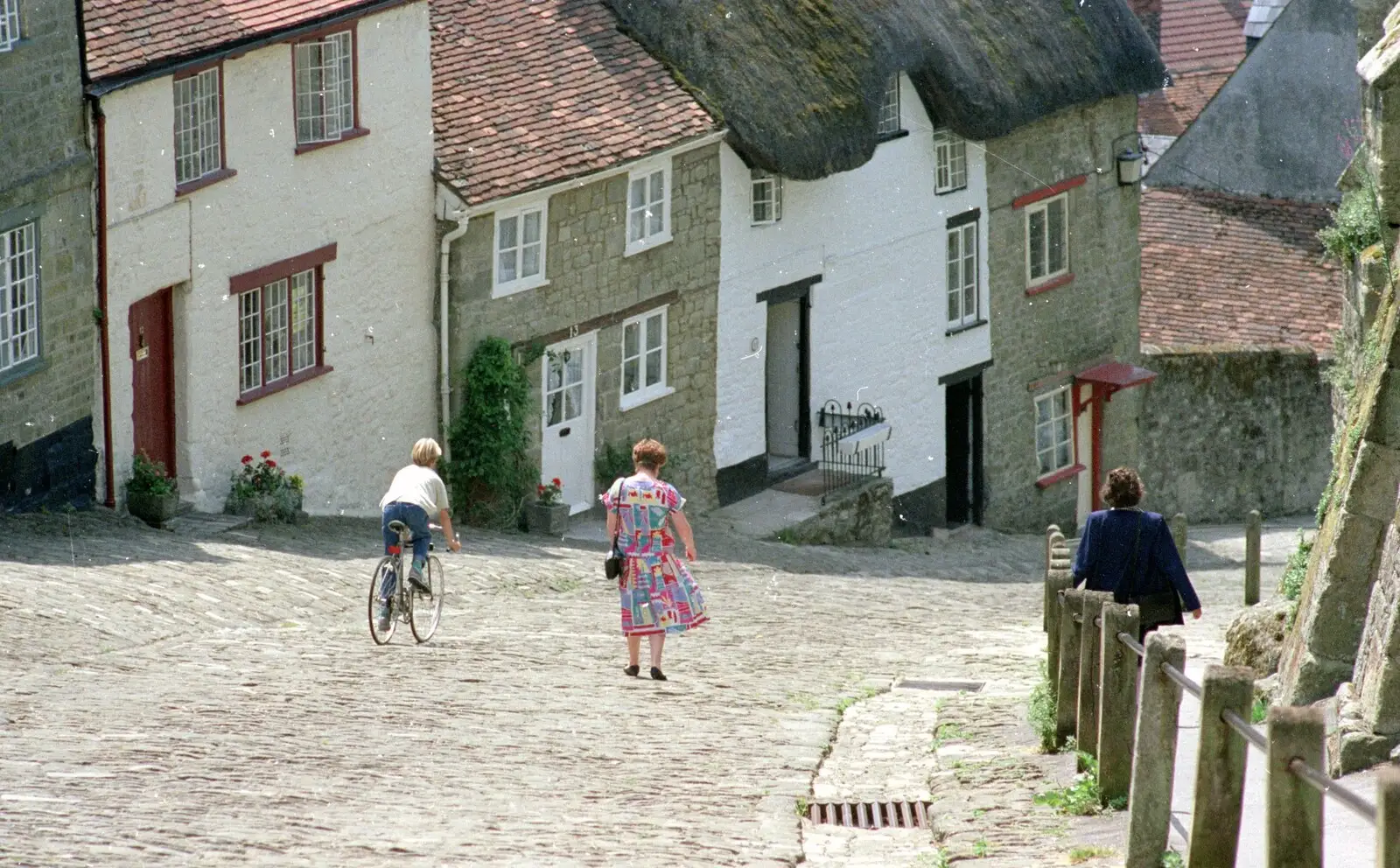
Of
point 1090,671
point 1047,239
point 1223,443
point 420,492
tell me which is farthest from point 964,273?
point 1090,671

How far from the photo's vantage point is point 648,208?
24.7 m

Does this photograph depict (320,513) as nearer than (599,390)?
Yes

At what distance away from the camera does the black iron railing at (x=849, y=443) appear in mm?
27781

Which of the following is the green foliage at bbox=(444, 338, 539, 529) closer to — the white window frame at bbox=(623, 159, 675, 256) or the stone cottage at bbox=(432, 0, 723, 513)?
the stone cottage at bbox=(432, 0, 723, 513)

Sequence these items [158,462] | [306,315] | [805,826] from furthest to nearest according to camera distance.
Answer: [306,315] → [158,462] → [805,826]

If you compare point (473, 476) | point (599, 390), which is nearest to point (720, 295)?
point (599, 390)

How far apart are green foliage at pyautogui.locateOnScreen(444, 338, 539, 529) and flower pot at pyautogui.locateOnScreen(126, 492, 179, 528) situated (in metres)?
3.84

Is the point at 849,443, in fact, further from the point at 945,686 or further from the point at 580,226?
the point at 945,686

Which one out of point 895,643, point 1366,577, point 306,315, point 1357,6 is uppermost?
point 1357,6

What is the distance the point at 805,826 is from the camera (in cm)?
969

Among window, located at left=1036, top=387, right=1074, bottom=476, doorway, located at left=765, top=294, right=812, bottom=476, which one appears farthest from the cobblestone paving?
window, located at left=1036, top=387, right=1074, bottom=476

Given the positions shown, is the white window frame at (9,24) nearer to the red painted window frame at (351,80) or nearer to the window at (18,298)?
the window at (18,298)

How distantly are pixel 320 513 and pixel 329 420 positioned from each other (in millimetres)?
893

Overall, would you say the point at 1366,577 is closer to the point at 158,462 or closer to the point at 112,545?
the point at 112,545
